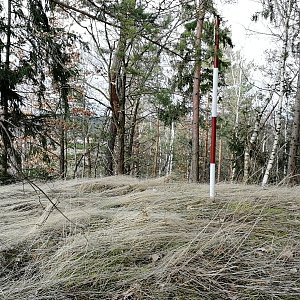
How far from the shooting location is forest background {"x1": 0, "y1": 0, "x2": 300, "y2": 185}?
11.0ft

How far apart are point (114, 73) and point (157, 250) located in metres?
5.10

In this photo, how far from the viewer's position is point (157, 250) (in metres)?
2.14

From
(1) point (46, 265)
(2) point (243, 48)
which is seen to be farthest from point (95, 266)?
(2) point (243, 48)

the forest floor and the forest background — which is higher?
the forest background

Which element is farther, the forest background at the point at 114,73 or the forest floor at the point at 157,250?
the forest background at the point at 114,73

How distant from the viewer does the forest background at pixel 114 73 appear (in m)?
3.36

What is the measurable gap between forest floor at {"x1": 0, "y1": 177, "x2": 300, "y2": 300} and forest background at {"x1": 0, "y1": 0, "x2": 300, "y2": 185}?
64cm

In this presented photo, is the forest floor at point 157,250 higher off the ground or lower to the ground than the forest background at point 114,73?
lower

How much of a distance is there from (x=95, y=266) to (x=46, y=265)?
0.99ft

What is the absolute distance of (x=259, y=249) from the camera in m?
2.11

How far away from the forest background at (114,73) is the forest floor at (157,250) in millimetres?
643

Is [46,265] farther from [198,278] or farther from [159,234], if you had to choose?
[198,278]

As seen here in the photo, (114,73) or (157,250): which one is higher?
(114,73)

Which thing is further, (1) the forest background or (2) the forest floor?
(1) the forest background
